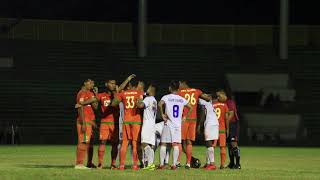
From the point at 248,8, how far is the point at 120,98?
40811 millimetres

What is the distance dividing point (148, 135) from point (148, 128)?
177 millimetres

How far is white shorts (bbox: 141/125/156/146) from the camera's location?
20797mm

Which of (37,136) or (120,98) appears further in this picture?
(37,136)

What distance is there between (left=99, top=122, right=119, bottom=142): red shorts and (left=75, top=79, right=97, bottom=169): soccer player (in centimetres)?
29

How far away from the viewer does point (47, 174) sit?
60.2 feet

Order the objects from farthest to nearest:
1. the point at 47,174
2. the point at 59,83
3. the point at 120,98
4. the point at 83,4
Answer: the point at 83,4, the point at 59,83, the point at 120,98, the point at 47,174

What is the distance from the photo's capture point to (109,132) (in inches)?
837

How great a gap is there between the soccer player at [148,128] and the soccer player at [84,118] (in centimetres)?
127

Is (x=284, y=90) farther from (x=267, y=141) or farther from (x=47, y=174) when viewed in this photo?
(x=47, y=174)

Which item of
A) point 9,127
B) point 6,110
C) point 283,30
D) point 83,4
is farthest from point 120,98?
point 83,4

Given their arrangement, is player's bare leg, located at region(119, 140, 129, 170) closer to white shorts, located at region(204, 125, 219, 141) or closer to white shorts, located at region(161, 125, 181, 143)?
white shorts, located at region(161, 125, 181, 143)

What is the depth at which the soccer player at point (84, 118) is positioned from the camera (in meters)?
20.8

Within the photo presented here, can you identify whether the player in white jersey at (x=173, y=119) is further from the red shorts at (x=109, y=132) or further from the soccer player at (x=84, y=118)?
the soccer player at (x=84, y=118)

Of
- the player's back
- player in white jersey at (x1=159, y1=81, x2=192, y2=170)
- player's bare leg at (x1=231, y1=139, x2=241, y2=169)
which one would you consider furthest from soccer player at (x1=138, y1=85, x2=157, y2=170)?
player's bare leg at (x1=231, y1=139, x2=241, y2=169)
